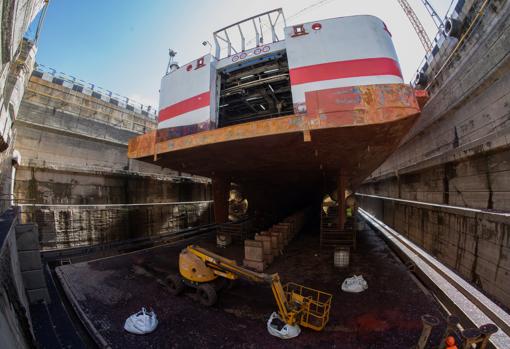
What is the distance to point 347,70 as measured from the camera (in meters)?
6.38

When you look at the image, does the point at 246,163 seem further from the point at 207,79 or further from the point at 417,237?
the point at 417,237

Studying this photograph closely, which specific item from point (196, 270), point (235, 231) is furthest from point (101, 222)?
point (196, 270)

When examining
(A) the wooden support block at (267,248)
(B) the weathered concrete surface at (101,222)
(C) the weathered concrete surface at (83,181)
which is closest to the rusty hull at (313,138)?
(A) the wooden support block at (267,248)

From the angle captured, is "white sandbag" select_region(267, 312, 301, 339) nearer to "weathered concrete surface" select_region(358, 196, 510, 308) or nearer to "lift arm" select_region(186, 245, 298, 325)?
"lift arm" select_region(186, 245, 298, 325)

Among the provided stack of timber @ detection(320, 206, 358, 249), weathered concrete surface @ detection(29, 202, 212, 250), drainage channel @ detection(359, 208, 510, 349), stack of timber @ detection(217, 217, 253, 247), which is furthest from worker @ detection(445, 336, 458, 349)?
weathered concrete surface @ detection(29, 202, 212, 250)

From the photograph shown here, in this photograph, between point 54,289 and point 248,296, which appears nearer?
point 248,296

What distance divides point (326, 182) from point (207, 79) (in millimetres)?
11622

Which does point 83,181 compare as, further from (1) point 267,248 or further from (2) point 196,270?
(1) point 267,248

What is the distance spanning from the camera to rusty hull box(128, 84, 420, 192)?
19.5ft

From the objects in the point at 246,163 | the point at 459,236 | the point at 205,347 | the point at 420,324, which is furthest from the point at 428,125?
the point at 205,347

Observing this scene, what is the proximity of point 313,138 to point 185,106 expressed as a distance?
4752 millimetres

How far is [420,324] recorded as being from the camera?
4.54m

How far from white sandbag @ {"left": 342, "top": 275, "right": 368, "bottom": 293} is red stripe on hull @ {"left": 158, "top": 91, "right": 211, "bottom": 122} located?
697cm

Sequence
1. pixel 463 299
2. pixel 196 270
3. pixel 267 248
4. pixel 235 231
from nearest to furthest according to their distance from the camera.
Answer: pixel 196 270 < pixel 463 299 < pixel 267 248 < pixel 235 231
